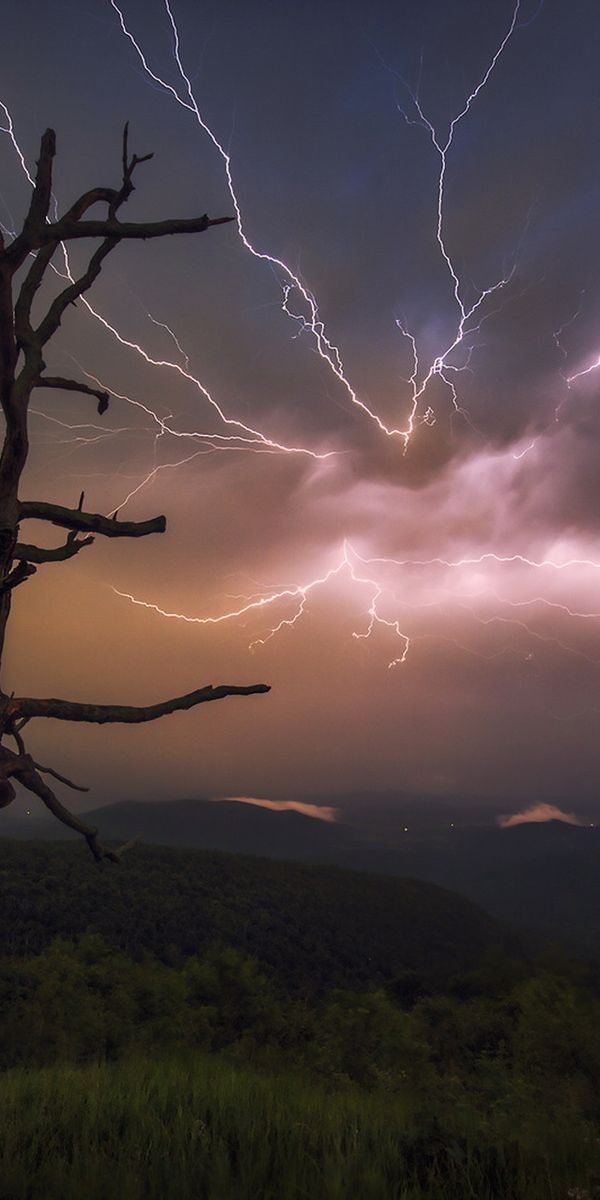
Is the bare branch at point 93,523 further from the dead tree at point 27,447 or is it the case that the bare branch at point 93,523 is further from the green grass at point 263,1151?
the green grass at point 263,1151

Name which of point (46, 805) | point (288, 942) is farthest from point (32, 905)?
point (46, 805)

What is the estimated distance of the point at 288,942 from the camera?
6981cm

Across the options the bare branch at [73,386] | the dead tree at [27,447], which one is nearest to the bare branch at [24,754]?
the dead tree at [27,447]

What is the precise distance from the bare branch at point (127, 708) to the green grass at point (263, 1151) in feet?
8.09

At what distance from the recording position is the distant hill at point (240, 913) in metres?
55.9

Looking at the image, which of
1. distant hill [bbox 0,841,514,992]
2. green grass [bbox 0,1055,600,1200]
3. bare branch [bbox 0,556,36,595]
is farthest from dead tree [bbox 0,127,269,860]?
distant hill [bbox 0,841,514,992]

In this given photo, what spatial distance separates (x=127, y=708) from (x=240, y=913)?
249ft

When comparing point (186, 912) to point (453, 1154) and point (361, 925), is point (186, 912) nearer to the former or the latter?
point (361, 925)

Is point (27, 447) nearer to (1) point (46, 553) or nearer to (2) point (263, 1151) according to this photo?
(1) point (46, 553)

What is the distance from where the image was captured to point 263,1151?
12.6ft

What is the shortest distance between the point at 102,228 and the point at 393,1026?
69.5 ft

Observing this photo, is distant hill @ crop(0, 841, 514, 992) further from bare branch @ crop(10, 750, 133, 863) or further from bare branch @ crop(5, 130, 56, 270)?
bare branch @ crop(5, 130, 56, 270)

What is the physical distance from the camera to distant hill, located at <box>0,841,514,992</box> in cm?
5588

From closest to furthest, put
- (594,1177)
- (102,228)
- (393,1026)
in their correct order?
(594,1177), (102,228), (393,1026)
